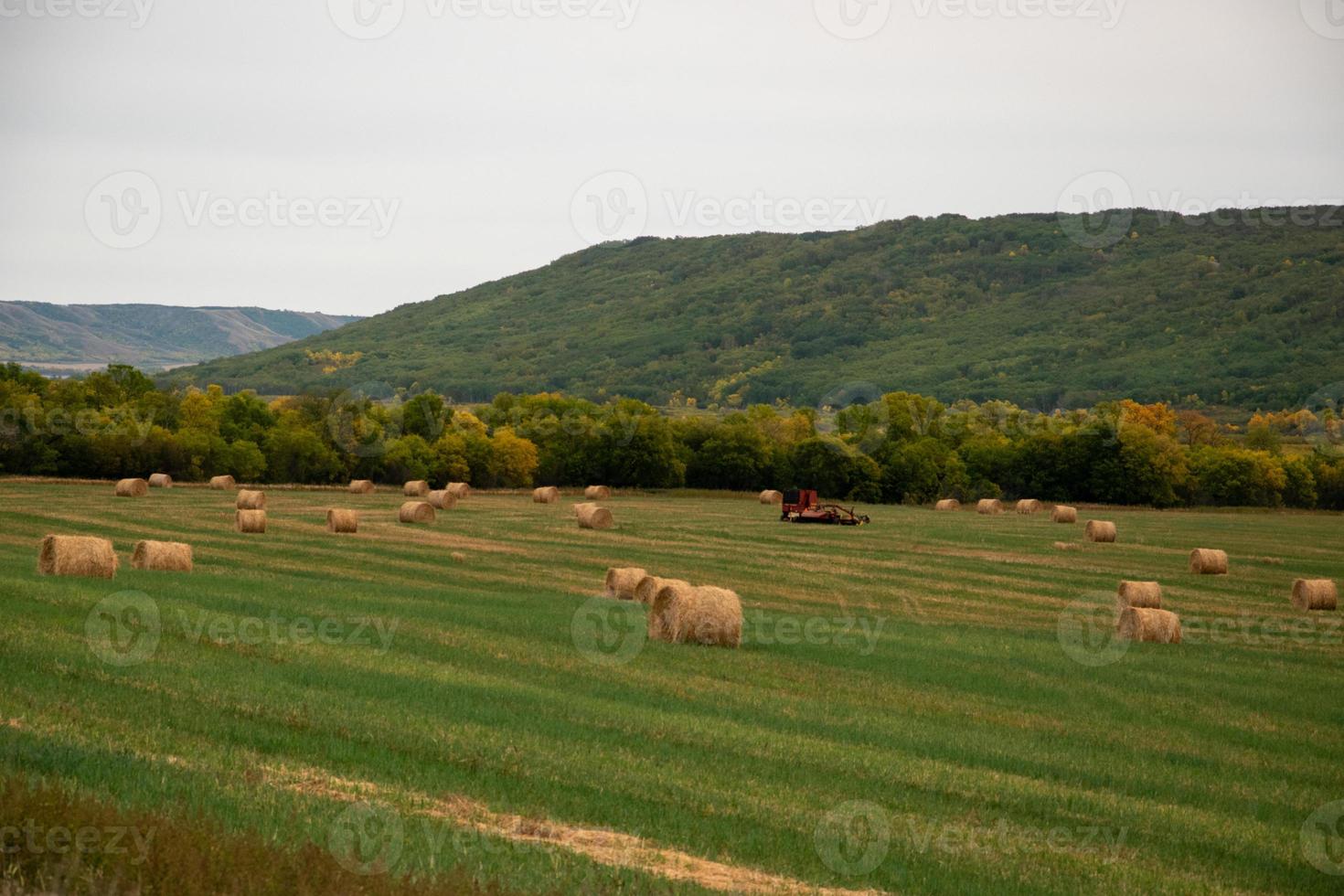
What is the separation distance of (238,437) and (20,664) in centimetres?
7273

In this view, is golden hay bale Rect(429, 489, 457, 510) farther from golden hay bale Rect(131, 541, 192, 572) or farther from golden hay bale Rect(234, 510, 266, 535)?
golden hay bale Rect(131, 541, 192, 572)

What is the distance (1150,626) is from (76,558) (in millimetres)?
20935

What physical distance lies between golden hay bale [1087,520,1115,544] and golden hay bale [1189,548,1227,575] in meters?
11.0

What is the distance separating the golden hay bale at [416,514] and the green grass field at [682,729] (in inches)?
616

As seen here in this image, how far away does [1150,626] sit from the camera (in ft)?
91.5

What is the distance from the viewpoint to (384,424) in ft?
300

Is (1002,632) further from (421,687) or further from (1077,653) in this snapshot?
(421,687)

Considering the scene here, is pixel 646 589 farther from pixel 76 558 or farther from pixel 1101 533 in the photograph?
pixel 1101 533

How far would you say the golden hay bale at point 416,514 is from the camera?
50.7 metres

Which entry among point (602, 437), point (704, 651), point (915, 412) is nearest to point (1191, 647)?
point (704, 651)

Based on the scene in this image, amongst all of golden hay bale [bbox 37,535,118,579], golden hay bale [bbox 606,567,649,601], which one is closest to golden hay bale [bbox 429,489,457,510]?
golden hay bale [bbox 606,567,649,601]

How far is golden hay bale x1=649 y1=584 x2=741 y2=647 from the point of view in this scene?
2397 centimetres


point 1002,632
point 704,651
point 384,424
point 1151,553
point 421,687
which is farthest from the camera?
point 384,424

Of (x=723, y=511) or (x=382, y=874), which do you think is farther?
(x=723, y=511)
